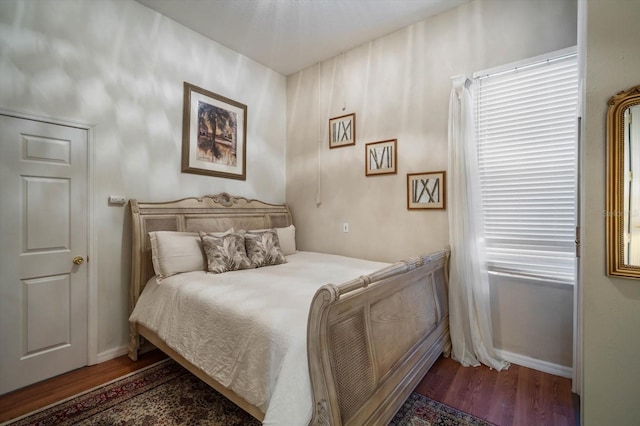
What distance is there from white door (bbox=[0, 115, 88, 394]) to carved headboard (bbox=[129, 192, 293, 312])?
37 cm

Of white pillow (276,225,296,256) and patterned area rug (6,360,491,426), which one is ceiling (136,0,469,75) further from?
patterned area rug (6,360,491,426)

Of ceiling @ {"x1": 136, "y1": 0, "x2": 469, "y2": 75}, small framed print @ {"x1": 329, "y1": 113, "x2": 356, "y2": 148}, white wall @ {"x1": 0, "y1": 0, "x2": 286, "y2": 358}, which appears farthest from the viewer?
small framed print @ {"x1": 329, "y1": 113, "x2": 356, "y2": 148}

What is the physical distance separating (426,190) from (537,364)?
1672 mm

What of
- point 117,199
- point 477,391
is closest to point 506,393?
point 477,391

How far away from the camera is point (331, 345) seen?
1.29m

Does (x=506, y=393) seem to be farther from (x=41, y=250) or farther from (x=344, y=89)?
(x=41, y=250)

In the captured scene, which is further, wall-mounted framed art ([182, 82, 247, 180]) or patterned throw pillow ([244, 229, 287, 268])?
wall-mounted framed art ([182, 82, 247, 180])

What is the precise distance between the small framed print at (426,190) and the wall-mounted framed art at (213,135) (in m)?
1.98

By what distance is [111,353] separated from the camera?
98.7 inches

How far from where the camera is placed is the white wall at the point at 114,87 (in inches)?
83.6

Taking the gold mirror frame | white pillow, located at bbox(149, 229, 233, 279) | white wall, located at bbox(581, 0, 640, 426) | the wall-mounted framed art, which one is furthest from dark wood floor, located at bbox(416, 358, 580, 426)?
the wall-mounted framed art

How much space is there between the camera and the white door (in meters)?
2.02

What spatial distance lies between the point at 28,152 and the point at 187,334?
1.77 metres

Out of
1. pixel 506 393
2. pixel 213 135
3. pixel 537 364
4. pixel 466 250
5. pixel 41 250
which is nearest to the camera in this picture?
pixel 506 393
